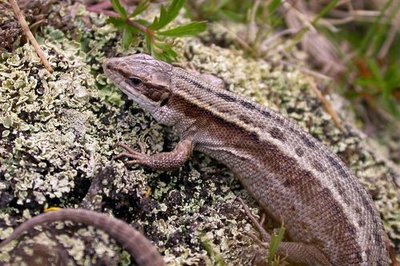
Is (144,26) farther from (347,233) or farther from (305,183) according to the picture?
(347,233)

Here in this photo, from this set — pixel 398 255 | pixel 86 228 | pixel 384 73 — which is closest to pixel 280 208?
pixel 398 255

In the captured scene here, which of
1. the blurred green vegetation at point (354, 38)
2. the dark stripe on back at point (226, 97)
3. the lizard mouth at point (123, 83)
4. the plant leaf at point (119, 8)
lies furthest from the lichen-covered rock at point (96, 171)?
the blurred green vegetation at point (354, 38)

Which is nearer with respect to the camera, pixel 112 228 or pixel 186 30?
pixel 112 228

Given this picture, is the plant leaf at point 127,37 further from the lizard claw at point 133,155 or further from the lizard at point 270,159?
the lizard claw at point 133,155

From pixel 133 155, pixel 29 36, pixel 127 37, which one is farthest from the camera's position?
pixel 127 37

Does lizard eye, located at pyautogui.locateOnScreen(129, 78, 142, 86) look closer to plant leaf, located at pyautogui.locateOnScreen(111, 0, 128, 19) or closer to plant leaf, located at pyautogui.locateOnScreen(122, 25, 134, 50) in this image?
plant leaf, located at pyautogui.locateOnScreen(122, 25, 134, 50)

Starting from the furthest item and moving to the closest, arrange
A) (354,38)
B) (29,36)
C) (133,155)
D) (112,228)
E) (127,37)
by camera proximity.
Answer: (354,38)
(127,37)
(29,36)
(133,155)
(112,228)

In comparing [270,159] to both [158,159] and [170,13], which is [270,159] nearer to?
[158,159]

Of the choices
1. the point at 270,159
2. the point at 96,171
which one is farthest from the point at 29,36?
the point at 270,159
